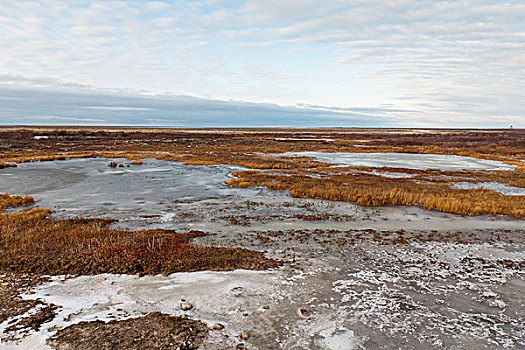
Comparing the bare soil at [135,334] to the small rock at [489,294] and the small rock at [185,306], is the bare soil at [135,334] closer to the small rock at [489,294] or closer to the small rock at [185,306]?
the small rock at [185,306]

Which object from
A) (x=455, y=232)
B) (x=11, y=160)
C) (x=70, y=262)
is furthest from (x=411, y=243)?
(x=11, y=160)

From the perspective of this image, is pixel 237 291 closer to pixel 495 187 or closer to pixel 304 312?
pixel 304 312

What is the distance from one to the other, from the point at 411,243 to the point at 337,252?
345 centimetres

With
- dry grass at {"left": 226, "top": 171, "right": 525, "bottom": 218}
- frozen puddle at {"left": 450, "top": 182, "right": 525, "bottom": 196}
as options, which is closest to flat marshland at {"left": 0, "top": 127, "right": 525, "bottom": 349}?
dry grass at {"left": 226, "top": 171, "right": 525, "bottom": 218}

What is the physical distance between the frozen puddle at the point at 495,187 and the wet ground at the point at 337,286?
835 centimetres

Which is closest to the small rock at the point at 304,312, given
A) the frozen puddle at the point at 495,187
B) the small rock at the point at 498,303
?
the small rock at the point at 498,303

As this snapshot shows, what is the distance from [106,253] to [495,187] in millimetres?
27811

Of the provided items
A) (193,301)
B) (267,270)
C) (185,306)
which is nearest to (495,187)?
(267,270)

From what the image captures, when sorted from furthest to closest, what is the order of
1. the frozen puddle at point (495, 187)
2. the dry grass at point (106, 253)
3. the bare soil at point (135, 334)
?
the frozen puddle at point (495, 187)
the dry grass at point (106, 253)
the bare soil at point (135, 334)

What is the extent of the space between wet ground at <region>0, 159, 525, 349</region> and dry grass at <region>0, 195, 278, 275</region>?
0.58 meters

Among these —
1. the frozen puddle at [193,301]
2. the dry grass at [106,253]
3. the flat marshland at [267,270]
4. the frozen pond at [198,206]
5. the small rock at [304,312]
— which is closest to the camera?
the frozen puddle at [193,301]

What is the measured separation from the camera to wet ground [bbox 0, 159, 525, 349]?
6656mm

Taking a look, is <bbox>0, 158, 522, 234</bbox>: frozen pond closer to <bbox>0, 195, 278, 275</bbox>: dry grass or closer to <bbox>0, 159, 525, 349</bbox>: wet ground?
<bbox>0, 159, 525, 349</bbox>: wet ground

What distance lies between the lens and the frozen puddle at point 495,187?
2291 centimetres
